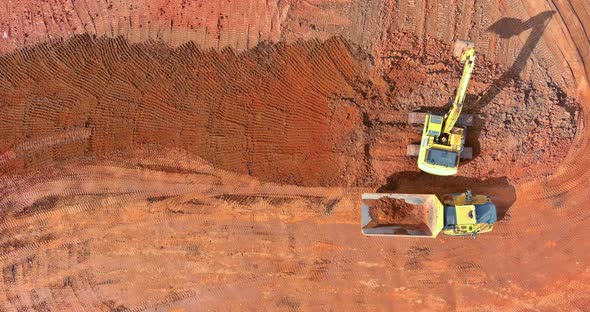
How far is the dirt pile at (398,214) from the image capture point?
1191 centimetres

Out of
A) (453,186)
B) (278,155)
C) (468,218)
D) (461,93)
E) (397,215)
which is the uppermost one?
(461,93)

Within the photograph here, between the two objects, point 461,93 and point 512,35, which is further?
point 512,35

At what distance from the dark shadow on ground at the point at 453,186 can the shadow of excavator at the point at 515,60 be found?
0.92 metres

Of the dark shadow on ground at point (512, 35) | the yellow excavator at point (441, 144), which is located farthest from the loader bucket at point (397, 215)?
the dark shadow on ground at point (512, 35)

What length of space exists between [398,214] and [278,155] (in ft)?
12.6

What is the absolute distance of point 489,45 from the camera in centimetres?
1207

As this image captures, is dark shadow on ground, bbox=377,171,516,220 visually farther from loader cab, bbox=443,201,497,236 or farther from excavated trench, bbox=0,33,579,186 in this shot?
loader cab, bbox=443,201,497,236

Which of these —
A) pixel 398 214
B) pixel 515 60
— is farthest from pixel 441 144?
pixel 515 60

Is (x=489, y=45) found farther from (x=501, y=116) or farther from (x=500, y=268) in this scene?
(x=500, y=268)

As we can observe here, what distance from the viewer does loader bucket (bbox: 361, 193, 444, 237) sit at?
11797 millimetres

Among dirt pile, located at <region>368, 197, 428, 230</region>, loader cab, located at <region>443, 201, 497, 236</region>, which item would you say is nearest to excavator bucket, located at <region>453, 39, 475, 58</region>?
loader cab, located at <region>443, 201, 497, 236</region>

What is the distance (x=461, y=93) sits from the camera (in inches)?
411

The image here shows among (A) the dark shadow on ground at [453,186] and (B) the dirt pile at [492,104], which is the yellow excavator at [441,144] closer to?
(A) the dark shadow on ground at [453,186]

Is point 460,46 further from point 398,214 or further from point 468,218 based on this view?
point 398,214
